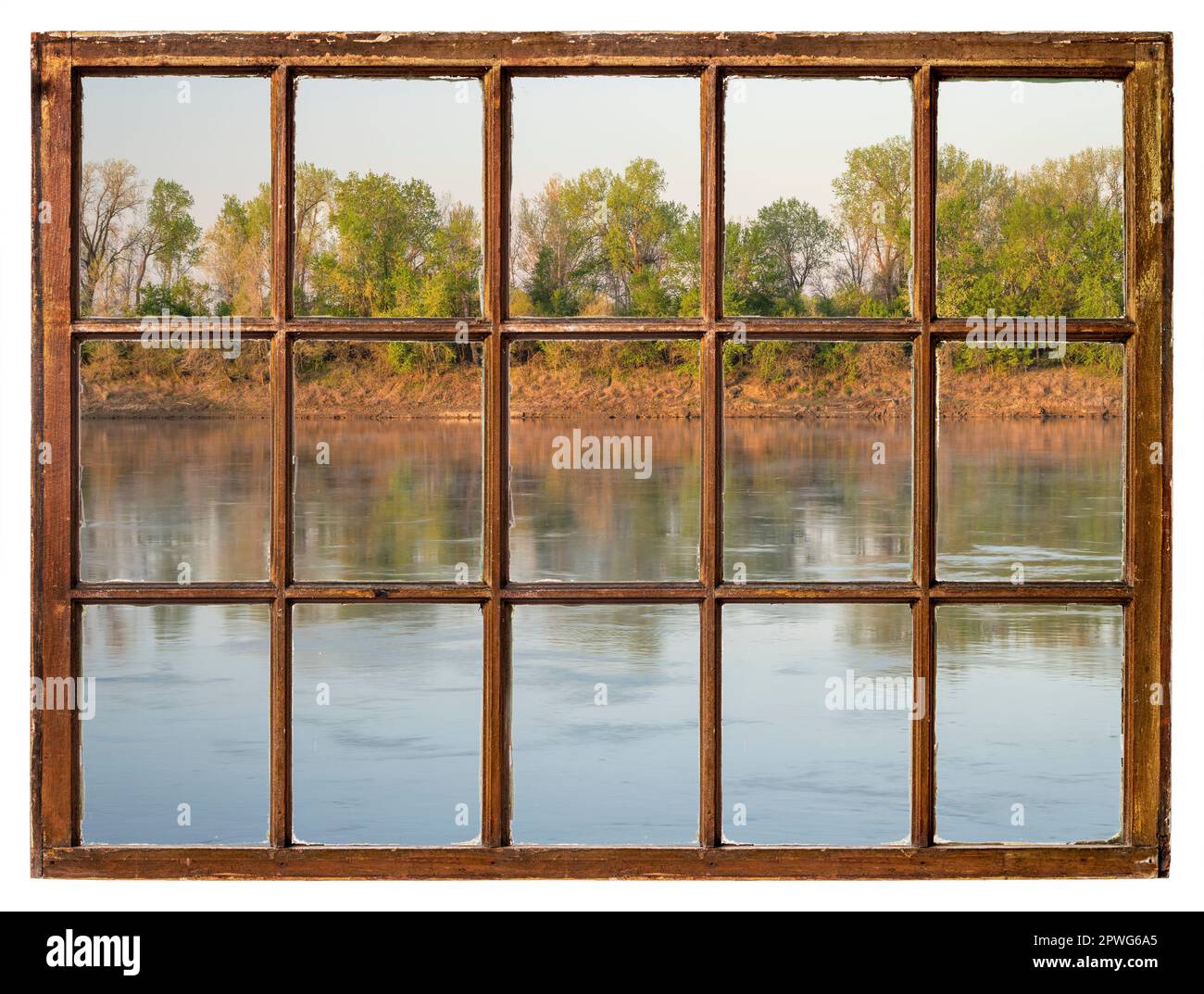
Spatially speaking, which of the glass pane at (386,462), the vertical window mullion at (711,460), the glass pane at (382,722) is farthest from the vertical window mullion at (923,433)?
the glass pane at (386,462)

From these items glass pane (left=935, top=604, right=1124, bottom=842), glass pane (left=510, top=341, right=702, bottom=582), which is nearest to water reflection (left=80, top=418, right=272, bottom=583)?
glass pane (left=510, top=341, right=702, bottom=582)

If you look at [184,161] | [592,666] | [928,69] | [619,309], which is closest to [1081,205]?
[619,309]

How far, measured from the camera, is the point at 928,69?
1771mm

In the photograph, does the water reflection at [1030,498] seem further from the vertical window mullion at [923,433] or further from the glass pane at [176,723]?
the vertical window mullion at [923,433]

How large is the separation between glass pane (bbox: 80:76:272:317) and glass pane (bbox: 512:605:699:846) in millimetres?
3146

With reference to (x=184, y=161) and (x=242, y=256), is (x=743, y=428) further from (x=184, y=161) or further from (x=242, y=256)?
(x=242, y=256)

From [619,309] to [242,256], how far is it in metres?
3.47

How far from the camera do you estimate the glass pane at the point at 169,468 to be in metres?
16.2

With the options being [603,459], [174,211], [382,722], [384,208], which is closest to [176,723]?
[382,722]

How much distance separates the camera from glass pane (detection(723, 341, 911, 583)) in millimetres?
16047

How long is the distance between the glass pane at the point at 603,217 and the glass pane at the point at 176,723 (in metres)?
3.31

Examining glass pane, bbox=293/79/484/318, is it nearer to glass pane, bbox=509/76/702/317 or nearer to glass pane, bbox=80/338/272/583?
glass pane, bbox=509/76/702/317

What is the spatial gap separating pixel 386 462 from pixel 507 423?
21254 millimetres

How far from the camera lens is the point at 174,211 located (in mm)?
10984
